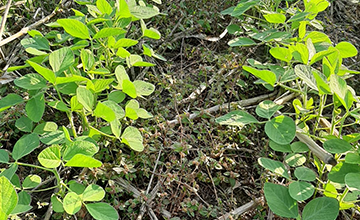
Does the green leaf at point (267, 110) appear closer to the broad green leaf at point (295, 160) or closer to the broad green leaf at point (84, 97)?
the broad green leaf at point (295, 160)

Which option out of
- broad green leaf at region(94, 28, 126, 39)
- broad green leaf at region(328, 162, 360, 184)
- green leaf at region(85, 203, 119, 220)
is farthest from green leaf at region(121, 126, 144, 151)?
broad green leaf at region(328, 162, 360, 184)

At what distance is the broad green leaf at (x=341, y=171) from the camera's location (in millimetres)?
963

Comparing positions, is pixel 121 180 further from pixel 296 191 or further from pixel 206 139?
pixel 296 191

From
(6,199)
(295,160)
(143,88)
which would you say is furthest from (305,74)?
(6,199)

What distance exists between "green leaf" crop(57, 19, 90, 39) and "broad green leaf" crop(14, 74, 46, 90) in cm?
18

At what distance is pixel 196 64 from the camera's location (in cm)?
170

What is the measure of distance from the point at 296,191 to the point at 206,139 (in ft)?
1.49

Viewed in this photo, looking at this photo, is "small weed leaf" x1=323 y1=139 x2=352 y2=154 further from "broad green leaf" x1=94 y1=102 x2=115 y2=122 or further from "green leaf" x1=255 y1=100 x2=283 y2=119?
"broad green leaf" x1=94 y1=102 x2=115 y2=122

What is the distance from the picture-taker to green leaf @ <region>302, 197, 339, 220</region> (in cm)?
92

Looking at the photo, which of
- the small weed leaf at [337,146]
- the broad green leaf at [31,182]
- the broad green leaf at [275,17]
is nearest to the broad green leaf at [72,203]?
the broad green leaf at [31,182]

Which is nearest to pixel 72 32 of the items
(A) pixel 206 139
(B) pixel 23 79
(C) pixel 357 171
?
(B) pixel 23 79

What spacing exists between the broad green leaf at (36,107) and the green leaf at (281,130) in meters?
0.69

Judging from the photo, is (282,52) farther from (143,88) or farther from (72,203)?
(72,203)

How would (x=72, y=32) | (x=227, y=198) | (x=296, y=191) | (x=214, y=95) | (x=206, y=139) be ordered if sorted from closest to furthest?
1. (x=296, y=191)
2. (x=72, y=32)
3. (x=227, y=198)
4. (x=206, y=139)
5. (x=214, y=95)
